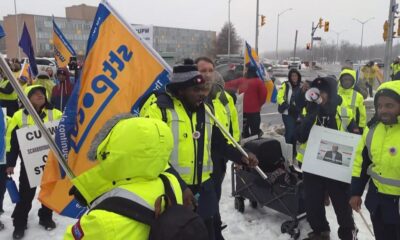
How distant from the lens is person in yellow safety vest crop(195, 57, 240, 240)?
3.99m

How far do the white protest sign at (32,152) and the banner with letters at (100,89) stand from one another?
3.10ft

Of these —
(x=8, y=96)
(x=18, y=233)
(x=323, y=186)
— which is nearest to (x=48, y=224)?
(x=18, y=233)

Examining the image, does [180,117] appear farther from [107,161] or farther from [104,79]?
[107,161]

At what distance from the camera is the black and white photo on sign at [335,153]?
13.2 ft

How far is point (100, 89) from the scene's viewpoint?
332 centimetres

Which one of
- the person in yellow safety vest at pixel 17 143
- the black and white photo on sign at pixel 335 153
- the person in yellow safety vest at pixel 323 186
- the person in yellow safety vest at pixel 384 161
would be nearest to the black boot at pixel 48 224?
the person in yellow safety vest at pixel 17 143

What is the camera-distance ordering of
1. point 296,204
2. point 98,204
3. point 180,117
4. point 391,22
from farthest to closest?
point 391,22 < point 296,204 < point 180,117 < point 98,204

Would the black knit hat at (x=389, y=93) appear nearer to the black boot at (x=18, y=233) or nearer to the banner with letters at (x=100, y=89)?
the banner with letters at (x=100, y=89)

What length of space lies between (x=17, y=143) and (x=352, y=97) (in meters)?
4.19

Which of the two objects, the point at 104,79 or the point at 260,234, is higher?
the point at 104,79

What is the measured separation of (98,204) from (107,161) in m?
0.20

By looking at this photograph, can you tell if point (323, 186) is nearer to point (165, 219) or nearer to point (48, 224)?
point (165, 219)

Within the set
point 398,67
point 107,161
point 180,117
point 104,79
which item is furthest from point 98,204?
point 398,67

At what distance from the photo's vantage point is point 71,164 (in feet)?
10.7
